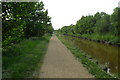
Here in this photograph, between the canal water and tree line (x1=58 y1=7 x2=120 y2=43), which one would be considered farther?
tree line (x1=58 y1=7 x2=120 y2=43)

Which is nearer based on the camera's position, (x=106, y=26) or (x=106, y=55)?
(x=106, y=55)

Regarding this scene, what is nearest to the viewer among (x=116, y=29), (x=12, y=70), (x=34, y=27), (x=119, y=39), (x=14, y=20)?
(x=14, y=20)

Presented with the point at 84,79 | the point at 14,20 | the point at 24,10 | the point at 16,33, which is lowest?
the point at 84,79

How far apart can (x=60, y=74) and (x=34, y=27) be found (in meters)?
18.0

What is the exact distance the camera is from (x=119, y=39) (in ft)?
99.9

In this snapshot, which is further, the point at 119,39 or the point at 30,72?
the point at 119,39

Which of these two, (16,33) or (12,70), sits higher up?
(16,33)

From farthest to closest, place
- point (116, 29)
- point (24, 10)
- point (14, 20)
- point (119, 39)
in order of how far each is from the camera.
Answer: point (116, 29)
point (119, 39)
point (24, 10)
point (14, 20)

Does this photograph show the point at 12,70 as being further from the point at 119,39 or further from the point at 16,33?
the point at 119,39

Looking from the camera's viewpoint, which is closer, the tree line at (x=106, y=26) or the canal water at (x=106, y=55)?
the canal water at (x=106, y=55)

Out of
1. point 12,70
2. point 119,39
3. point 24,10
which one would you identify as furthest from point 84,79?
point 119,39

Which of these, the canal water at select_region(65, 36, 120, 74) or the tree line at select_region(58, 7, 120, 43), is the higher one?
the tree line at select_region(58, 7, 120, 43)

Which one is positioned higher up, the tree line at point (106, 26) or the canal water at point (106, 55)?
the tree line at point (106, 26)

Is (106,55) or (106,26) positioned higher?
(106,26)
